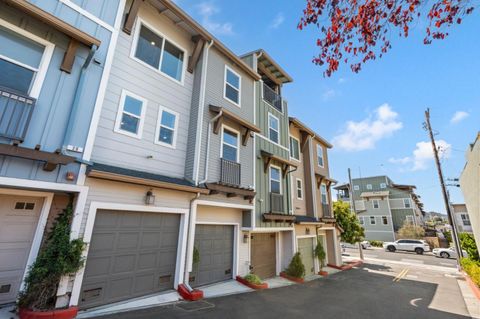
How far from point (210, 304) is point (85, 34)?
324 inches

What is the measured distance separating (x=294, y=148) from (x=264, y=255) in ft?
25.9

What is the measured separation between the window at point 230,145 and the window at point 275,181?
3.25m

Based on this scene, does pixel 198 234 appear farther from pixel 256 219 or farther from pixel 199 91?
pixel 199 91

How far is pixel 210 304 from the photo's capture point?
6.68 metres

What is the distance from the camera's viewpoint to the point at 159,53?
8586 mm

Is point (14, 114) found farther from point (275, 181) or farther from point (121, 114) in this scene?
point (275, 181)

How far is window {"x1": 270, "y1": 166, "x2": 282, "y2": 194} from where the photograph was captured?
1253 centimetres

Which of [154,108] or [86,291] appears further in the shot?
[154,108]

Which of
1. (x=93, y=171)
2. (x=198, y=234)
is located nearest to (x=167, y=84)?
(x=93, y=171)

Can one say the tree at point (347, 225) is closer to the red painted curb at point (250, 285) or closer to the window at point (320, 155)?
the window at point (320, 155)

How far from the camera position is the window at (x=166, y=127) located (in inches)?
312

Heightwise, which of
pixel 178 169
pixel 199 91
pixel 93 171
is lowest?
pixel 93 171

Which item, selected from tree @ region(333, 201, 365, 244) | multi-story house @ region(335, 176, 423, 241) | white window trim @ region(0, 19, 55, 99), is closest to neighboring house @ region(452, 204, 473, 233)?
multi-story house @ region(335, 176, 423, 241)

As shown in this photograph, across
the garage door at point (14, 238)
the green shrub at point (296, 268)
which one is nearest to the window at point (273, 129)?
the green shrub at point (296, 268)
